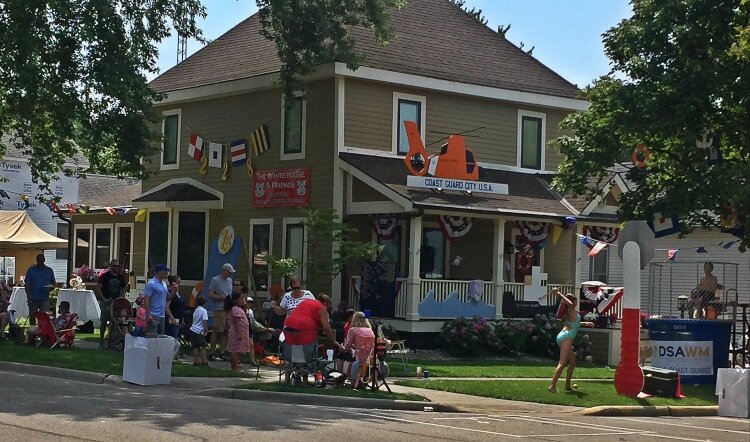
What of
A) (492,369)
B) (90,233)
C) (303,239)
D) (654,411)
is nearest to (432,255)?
(303,239)

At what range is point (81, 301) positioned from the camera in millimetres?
28750

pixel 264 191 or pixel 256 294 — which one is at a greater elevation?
pixel 264 191

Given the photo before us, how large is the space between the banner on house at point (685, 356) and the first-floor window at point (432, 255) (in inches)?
334

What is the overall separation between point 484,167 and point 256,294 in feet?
22.4

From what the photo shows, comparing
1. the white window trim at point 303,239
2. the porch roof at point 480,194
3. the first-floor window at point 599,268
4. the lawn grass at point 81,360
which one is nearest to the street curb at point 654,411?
the lawn grass at point 81,360

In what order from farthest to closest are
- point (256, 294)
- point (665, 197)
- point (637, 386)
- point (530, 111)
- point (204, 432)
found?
point (530, 111), point (256, 294), point (665, 197), point (637, 386), point (204, 432)

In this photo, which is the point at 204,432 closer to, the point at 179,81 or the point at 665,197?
the point at 665,197

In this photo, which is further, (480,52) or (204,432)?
(480,52)

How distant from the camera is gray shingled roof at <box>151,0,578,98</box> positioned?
2947cm

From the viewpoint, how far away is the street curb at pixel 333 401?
55.8 ft

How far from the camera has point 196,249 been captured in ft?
105

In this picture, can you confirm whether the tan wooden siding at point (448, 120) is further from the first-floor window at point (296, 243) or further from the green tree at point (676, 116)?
the green tree at point (676, 116)

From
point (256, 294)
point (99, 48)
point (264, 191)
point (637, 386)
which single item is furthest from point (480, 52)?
point (637, 386)

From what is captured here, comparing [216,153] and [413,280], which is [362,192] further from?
[216,153]
